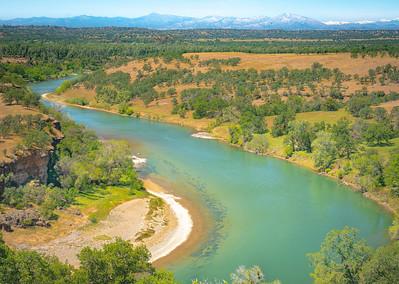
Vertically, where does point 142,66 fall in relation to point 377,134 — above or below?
above

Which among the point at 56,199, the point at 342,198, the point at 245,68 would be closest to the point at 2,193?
the point at 56,199

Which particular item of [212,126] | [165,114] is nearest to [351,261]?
[212,126]

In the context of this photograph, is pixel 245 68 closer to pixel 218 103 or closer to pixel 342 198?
pixel 218 103

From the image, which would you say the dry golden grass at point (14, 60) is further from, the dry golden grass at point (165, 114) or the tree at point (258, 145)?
the tree at point (258, 145)

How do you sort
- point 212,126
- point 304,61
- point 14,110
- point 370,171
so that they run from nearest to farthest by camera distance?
point 370,171 < point 14,110 < point 212,126 < point 304,61

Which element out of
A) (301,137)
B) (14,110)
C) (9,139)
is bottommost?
(301,137)

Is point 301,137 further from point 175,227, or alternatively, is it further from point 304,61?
point 304,61
